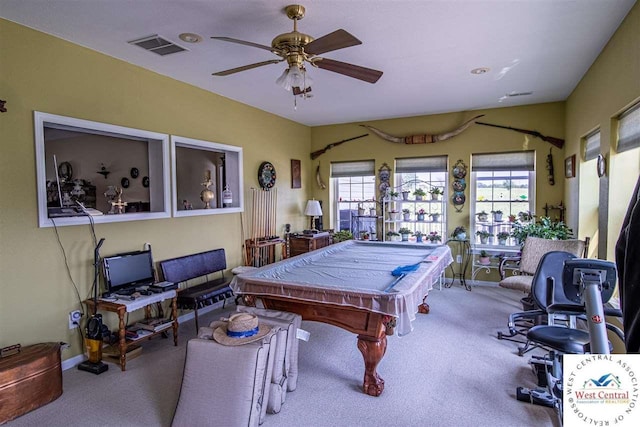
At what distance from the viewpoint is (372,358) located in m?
2.63

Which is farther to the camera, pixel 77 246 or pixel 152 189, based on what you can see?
pixel 152 189

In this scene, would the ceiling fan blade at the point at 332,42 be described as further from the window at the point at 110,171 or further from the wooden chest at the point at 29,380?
the wooden chest at the point at 29,380

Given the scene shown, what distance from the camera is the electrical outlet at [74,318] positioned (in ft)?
10.4

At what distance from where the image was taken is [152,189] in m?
4.16

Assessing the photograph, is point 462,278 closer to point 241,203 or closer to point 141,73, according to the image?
point 241,203

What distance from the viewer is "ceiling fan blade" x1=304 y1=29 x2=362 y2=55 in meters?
2.12

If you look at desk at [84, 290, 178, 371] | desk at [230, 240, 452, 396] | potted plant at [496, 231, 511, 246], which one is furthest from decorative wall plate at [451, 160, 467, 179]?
desk at [84, 290, 178, 371]

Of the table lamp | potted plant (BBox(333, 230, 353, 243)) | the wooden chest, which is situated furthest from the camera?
the table lamp

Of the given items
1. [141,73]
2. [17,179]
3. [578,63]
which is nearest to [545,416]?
[578,63]

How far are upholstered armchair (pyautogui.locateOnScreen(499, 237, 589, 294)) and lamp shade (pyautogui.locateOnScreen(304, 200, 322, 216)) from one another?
3182 millimetres

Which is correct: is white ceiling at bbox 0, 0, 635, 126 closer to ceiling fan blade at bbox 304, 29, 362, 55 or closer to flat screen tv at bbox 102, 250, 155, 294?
ceiling fan blade at bbox 304, 29, 362, 55

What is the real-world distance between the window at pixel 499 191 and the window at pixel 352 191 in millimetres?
1749

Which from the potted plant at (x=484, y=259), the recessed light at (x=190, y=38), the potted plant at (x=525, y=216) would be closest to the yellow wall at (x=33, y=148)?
the recessed light at (x=190, y=38)

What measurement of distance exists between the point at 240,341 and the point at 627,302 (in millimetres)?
1989
